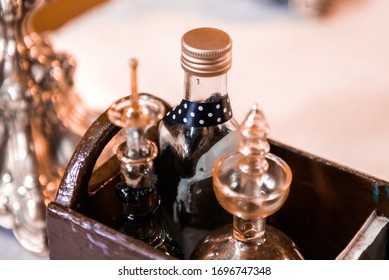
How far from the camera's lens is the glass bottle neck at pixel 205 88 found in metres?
0.48

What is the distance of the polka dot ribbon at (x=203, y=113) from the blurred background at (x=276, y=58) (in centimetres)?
36

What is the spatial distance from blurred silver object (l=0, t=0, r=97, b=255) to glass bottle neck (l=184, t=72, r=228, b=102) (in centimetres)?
32

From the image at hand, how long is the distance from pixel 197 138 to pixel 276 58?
519 mm

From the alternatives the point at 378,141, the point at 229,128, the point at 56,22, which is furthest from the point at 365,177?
the point at 56,22

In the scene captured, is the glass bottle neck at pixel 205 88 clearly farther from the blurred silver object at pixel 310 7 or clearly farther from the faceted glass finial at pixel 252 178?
the blurred silver object at pixel 310 7

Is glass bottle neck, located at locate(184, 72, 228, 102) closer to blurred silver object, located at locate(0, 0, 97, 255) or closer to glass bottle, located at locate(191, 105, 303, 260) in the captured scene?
glass bottle, located at locate(191, 105, 303, 260)

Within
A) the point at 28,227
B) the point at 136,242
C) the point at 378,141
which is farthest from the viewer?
the point at 378,141

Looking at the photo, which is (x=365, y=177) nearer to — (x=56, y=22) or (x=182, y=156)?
(x=182, y=156)

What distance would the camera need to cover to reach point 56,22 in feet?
3.56

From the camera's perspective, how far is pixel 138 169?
46cm

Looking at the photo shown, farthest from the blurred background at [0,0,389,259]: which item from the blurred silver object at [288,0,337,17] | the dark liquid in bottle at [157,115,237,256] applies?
the dark liquid in bottle at [157,115,237,256]

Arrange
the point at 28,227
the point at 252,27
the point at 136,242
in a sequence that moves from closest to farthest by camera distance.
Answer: the point at 136,242, the point at 28,227, the point at 252,27

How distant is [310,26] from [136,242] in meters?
0.69
